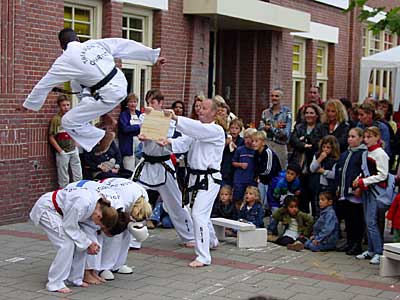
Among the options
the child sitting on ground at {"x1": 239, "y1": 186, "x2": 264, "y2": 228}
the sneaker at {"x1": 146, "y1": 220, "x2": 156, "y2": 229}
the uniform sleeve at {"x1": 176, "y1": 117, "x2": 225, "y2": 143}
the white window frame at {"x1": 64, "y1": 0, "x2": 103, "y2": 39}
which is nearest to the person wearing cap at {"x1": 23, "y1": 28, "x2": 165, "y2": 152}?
the uniform sleeve at {"x1": 176, "y1": 117, "x2": 225, "y2": 143}

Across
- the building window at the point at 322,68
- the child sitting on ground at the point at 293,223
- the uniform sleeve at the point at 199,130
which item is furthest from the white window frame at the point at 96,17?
the building window at the point at 322,68

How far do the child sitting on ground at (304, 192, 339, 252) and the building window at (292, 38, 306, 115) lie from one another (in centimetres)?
1045

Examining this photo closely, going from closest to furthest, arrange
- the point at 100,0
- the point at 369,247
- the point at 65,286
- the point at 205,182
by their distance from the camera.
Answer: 1. the point at 65,286
2. the point at 205,182
3. the point at 369,247
4. the point at 100,0

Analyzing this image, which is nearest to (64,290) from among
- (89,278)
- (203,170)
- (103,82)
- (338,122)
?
(89,278)

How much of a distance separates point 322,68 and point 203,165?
13750mm

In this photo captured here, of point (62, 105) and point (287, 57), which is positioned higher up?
point (287, 57)

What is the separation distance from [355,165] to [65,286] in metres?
4.12

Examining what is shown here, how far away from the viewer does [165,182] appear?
9844mm

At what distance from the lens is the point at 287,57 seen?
64.4 ft

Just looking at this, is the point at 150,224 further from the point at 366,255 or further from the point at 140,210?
the point at 140,210

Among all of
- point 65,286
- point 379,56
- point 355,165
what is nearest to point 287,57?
point 379,56

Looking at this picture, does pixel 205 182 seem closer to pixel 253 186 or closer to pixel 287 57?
pixel 253 186

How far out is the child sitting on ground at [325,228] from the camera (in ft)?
33.6

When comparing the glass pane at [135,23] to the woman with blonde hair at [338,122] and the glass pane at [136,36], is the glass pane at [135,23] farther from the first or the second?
the woman with blonde hair at [338,122]
